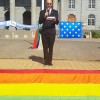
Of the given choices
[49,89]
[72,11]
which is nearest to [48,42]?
[49,89]

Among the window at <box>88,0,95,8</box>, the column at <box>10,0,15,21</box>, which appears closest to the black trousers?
the column at <box>10,0,15,21</box>

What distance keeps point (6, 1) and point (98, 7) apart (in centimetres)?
2089

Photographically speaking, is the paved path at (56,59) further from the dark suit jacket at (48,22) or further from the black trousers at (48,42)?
the dark suit jacket at (48,22)

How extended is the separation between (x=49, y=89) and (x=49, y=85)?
0.43 feet

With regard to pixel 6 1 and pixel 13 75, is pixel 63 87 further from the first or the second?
pixel 6 1

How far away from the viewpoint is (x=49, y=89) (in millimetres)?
8219

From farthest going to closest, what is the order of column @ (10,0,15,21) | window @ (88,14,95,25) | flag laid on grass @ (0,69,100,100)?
window @ (88,14,95,25) < column @ (10,0,15,21) < flag laid on grass @ (0,69,100,100)

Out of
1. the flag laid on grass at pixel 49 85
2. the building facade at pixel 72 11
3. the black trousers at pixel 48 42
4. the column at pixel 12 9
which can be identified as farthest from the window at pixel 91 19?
the flag laid on grass at pixel 49 85

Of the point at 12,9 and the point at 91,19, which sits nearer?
the point at 12,9

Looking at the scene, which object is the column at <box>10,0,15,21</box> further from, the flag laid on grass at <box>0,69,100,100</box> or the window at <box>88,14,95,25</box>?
the flag laid on grass at <box>0,69,100,100</box>

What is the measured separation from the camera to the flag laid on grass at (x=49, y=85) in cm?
804

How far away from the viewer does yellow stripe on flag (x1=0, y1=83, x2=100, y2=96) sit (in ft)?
26.6

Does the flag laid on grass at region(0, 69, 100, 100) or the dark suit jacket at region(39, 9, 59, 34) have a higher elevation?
the dark suit jacket at region(39, 9, 59, 34)

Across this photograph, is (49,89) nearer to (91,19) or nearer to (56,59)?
(56,59)
